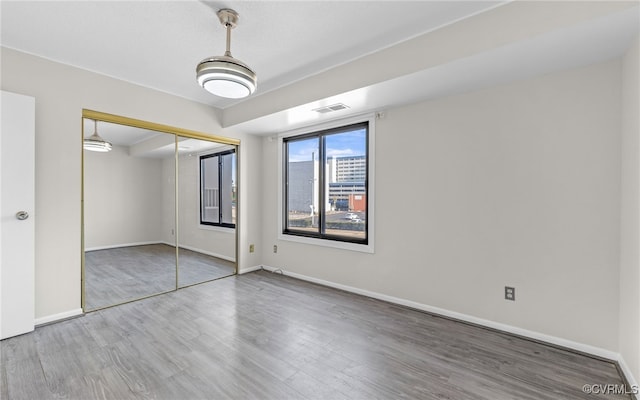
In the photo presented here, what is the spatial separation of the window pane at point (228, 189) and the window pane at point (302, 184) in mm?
879

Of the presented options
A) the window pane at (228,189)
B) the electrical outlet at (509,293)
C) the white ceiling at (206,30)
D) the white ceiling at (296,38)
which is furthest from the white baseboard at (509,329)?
the white ceiling at (206,30)

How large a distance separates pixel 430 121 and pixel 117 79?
363 centimetres

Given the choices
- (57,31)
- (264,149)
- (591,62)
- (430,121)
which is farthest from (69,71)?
(591,62)

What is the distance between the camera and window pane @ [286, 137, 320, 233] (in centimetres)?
424

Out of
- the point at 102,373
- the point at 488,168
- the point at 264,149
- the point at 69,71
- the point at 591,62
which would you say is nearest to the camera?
the point at 102,373

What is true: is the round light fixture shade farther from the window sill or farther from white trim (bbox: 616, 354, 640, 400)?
white trim (bbox: 616, 354, 640, 400)

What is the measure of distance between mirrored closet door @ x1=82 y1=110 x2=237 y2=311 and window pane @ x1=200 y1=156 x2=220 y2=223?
2cm

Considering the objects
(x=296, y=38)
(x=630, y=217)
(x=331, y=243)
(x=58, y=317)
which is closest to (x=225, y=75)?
(x=296, y=38)

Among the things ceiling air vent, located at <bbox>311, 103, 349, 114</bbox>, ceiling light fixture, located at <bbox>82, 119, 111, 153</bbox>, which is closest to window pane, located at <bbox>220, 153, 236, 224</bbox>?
ceiling light fixture, located at <bbox>82, 119, 111, 153</bbox>

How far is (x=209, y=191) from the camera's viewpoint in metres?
4.26

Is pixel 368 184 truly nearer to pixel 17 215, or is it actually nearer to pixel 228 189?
pixel 228 189

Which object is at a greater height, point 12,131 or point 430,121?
point 430,121

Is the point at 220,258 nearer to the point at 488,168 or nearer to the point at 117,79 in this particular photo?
the point at 117,79

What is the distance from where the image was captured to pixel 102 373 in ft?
6.47
